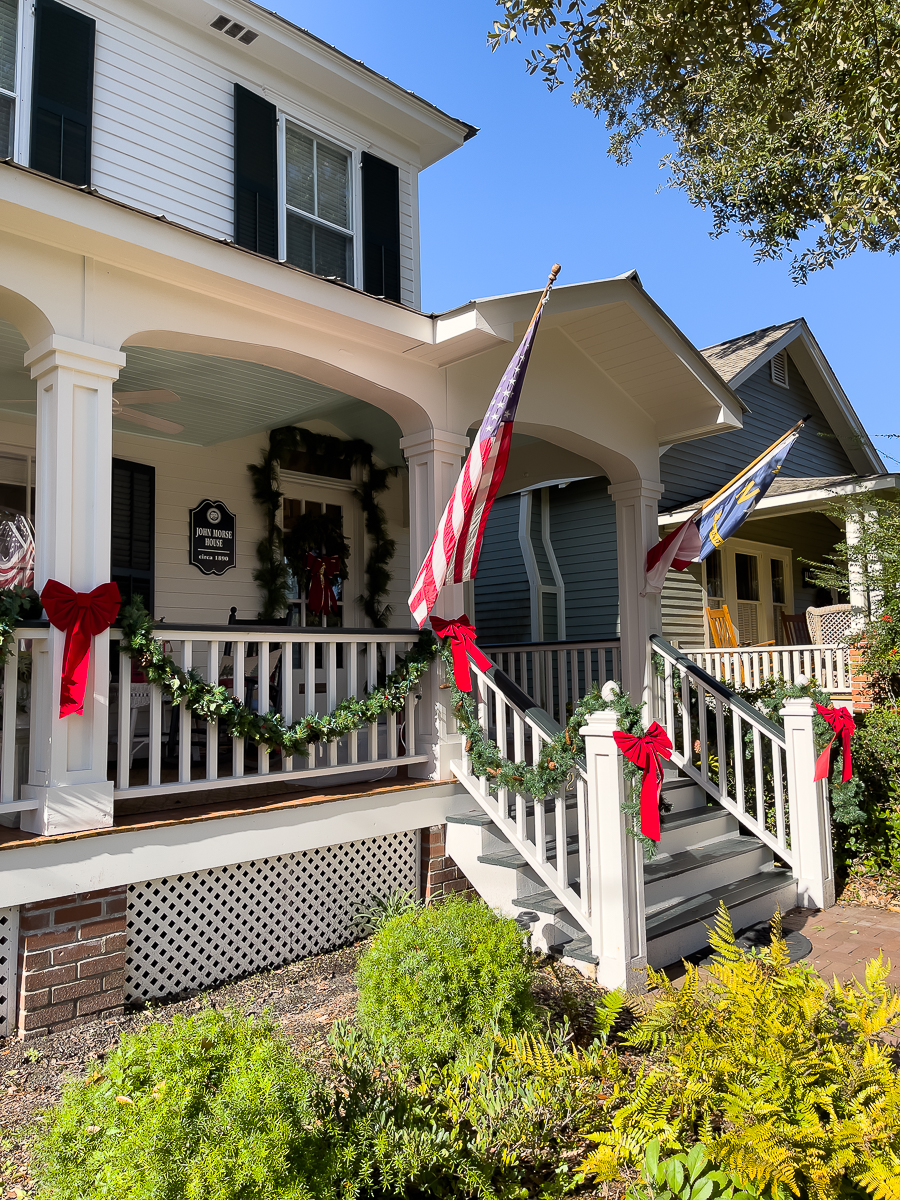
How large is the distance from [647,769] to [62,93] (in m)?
6.40

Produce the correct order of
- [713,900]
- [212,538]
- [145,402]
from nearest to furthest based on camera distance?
[713,900] → [145,402] → [212,538]

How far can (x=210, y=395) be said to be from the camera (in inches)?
256

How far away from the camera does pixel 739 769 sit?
627 centimetres

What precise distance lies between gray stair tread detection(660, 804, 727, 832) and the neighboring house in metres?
3.67

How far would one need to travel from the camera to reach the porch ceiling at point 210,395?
5.89 meters

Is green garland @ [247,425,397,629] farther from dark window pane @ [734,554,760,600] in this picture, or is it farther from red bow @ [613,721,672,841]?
dark window pane @ [734,554,760,600]

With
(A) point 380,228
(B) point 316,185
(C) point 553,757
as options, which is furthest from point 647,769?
(B) point 316,185

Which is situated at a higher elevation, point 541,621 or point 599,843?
point 541,621

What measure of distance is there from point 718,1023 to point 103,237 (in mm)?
4345

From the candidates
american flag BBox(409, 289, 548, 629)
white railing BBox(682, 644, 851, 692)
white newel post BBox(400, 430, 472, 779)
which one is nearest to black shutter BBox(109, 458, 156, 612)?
white newel post BBox(400, 430, 472, 779)

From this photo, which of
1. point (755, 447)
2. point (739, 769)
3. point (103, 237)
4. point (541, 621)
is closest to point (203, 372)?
point (103, 237)

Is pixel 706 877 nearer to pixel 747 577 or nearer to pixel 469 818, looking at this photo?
pixel 469 818

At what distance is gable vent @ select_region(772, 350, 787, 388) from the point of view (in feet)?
45.6

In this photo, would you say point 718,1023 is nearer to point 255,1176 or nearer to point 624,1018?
point 624,1018
